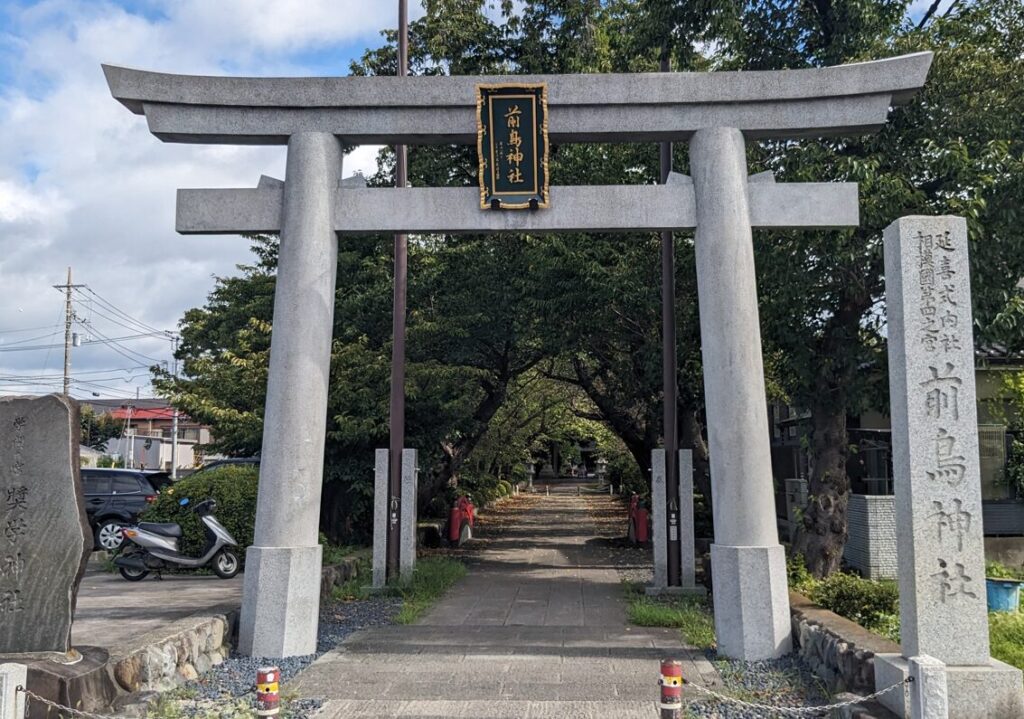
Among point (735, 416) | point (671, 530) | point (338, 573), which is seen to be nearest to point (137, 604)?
point (338, 573)

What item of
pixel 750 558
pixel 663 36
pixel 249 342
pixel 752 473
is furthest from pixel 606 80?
pixel 249 342

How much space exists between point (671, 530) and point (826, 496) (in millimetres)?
2345

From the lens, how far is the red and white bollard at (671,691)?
18.2 ft

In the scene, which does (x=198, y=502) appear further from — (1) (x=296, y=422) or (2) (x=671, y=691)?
(2) (x=671, y=691)

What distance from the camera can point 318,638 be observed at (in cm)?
1031

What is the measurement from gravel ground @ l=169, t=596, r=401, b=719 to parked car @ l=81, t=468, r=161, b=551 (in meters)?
9.28

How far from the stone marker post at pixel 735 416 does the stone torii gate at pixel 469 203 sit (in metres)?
0.02

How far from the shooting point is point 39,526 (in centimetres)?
716

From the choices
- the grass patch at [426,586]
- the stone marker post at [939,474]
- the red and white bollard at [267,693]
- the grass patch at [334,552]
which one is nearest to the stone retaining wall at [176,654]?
the red and white bollard at [267,693]

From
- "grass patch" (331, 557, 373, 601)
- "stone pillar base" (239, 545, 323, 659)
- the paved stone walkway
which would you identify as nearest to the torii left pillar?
"stone pillar base" (239, 545, 323, 659)

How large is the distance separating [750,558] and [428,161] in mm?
12098

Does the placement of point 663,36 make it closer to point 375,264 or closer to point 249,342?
point 375,264

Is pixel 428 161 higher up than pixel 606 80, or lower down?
higher up

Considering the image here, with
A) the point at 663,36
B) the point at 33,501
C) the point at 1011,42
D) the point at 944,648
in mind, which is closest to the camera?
the point at 944,648
